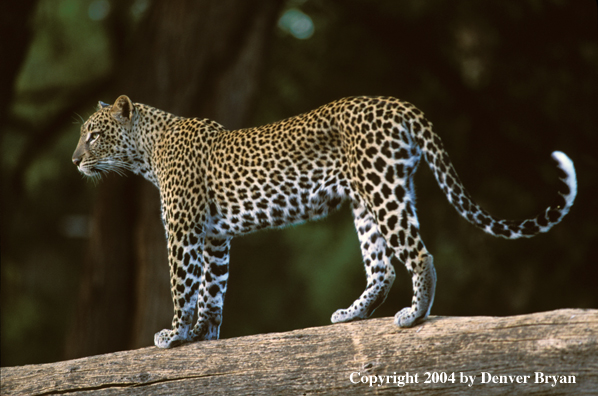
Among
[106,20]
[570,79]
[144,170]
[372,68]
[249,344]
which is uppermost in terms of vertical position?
[106,20]

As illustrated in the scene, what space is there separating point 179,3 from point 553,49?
239 inches

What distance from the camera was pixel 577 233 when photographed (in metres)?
10.6

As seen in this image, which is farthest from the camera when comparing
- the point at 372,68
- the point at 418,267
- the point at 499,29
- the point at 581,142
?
the point at 372,68

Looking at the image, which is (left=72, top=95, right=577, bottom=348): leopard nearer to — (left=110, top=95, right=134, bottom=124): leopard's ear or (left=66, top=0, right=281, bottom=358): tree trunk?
(left=110, top=95, right=134, bottom=124): leopard's ear

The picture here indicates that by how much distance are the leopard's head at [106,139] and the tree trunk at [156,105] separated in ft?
10.7

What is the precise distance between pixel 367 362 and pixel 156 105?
551 centimetres

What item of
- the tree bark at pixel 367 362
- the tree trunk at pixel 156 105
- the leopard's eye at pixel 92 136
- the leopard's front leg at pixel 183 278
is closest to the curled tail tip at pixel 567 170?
the tree bark at pixel 367 362

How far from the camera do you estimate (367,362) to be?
4492 millimetres

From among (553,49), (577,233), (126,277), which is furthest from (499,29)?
(126,277)

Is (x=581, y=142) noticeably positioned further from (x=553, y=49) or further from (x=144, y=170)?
(x=144, y=170)

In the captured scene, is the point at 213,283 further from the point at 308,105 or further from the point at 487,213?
the point at 308,105

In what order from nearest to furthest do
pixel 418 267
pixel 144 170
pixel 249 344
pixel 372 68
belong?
1. pixel 418 267
2. pixel 249 344
3. pixel 144 170
4. pixel 372 68

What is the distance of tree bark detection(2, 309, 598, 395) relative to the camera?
3.98 metres

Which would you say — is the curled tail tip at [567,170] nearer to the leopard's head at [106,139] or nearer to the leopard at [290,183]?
the leopard at [290,183]
